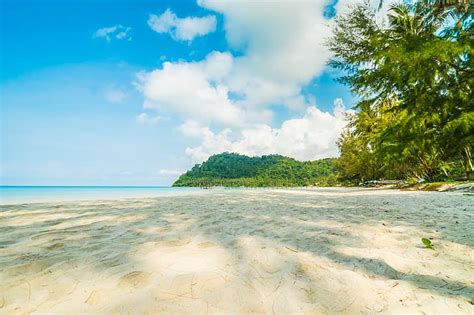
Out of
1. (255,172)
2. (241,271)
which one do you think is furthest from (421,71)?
(255,172)

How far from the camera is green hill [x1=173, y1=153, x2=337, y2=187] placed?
9931 cm

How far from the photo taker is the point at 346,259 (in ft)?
7.90

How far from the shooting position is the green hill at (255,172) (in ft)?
326

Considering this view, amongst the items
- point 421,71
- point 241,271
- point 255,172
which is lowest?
point 241,271

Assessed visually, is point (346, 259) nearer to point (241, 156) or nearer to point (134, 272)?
point (134, 272)

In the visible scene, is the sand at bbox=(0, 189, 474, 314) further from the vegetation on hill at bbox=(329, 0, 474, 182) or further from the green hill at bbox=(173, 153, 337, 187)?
the green hill at bbox=(173, 153, 337, 187)

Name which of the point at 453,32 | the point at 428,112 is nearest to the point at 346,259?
the point at 428,112

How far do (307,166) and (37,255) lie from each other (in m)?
111

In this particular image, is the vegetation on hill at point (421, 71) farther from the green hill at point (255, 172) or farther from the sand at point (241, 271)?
the green hill at point (255, 172)

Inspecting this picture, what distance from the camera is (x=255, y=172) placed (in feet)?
399

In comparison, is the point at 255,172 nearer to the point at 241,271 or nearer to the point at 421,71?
the point at 421,71

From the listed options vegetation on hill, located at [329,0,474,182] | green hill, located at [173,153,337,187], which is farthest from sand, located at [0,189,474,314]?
green hill, located at [173,153,337,187]

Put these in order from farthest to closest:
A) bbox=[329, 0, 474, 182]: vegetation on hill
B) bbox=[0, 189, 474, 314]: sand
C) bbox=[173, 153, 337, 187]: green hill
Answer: bbox=[173, 153, 337, 187]: green hill → bbox=[329, 0, 474, 182]: vegetation on hill → bbox=[0, 189, 474, 314]: sand

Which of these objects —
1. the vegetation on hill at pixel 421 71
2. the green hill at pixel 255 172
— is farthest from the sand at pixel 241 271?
the green hill at pixel 255 172
